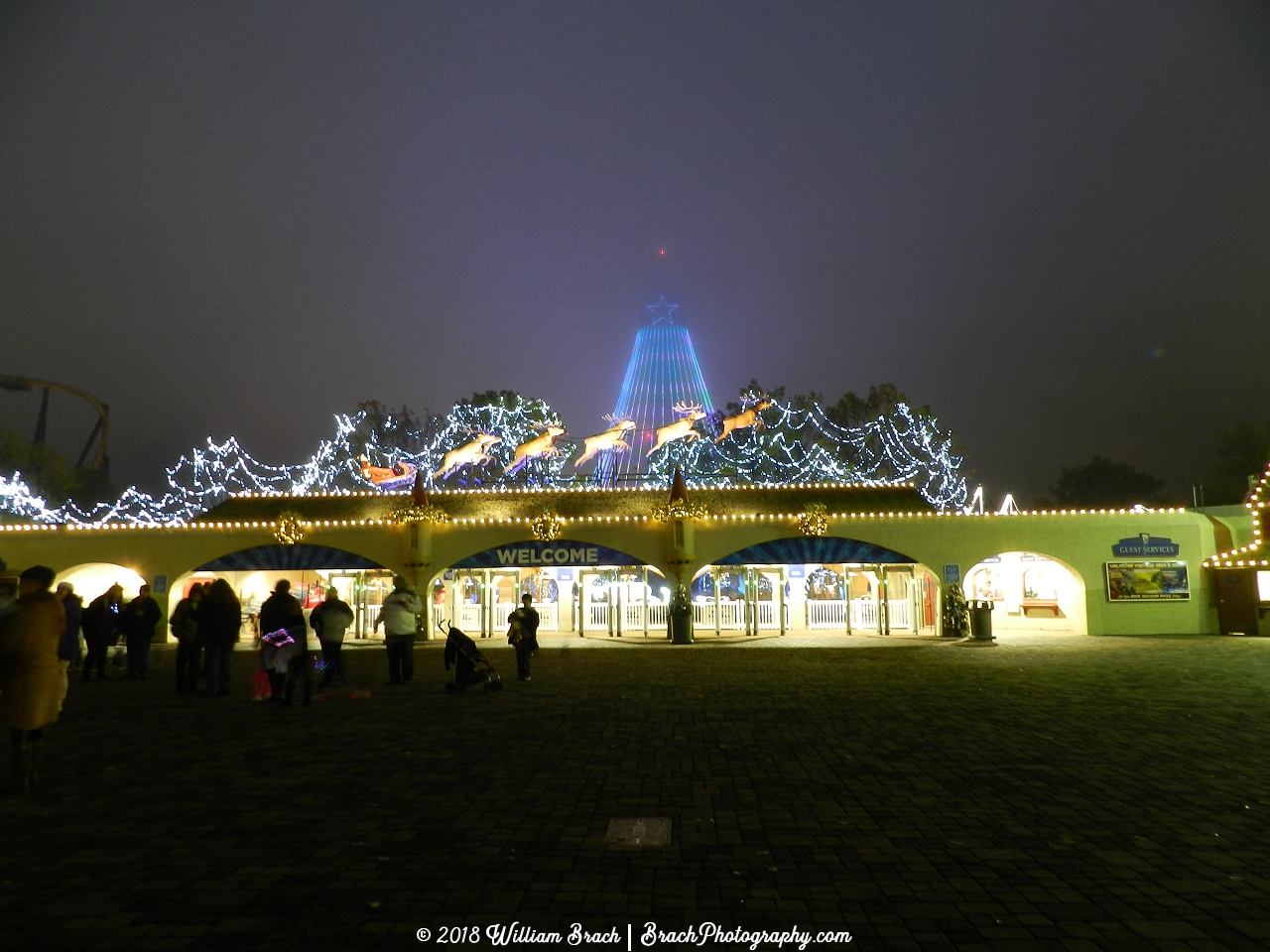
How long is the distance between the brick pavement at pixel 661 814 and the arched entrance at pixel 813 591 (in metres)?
12.4

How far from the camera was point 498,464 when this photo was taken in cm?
4278

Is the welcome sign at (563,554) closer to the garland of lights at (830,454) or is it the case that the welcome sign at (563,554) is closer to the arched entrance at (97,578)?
the arched entrance at (97,578)

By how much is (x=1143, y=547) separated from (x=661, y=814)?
70.2ft

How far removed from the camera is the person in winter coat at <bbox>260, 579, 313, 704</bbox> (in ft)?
36.4

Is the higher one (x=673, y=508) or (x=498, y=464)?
(x=498, y=464)

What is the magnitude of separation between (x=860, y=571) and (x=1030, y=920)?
2191 centimetres

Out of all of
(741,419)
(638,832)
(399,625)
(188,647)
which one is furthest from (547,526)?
(638,832)

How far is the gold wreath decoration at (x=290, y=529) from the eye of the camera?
2375 centimetres

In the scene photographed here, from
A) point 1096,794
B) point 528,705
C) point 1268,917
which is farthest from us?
point 528,705

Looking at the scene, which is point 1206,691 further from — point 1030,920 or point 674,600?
point 674,600

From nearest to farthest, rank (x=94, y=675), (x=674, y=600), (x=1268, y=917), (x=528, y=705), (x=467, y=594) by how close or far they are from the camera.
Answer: (x=1268, y=917) < (x=528, y=705) < (x=94, y=675) < (x=674, y=600) < (x=467, y=594)

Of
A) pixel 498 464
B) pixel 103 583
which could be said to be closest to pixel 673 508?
pixel 103 583

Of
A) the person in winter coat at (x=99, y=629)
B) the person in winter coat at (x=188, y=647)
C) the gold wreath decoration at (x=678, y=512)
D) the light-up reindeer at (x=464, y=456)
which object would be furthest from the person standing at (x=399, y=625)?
the light-up reindeer at (x=464, y=456)

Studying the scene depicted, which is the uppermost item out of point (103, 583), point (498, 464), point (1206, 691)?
point (498, 464)
